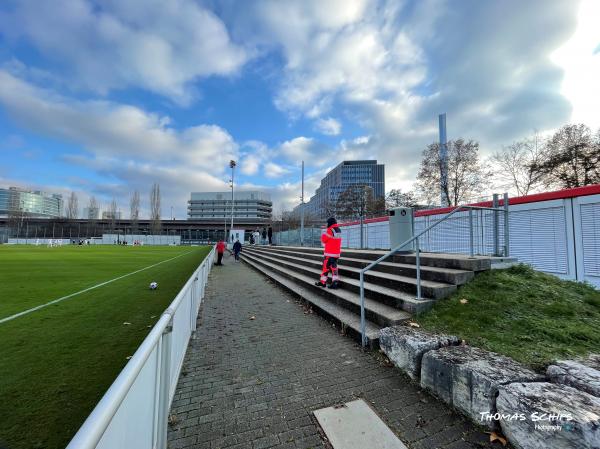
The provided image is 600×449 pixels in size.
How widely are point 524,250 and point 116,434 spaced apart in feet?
33.7

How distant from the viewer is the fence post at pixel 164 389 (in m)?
2.35

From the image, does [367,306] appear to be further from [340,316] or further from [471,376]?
[471,376]

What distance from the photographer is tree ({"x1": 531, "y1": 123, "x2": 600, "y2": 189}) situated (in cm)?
1991

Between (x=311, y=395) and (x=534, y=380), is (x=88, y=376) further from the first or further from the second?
(x=534, y=380)

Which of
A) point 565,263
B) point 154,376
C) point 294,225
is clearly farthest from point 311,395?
point 294,225

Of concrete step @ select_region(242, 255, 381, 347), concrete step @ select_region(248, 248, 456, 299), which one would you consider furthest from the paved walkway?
concrete step @ select_region(248, 248, 456, 299)

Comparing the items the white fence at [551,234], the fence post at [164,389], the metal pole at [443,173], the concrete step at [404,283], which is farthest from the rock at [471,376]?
the metal pole at [443,173]

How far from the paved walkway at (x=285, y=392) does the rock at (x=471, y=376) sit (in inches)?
5.6

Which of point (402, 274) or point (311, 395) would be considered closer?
point (311, 395)

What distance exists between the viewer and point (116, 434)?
132 centimetres

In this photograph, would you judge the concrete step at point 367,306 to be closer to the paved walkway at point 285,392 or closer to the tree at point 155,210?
the paved walkway at point 285,392

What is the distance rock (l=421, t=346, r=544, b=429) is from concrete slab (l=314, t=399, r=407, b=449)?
2.57ft

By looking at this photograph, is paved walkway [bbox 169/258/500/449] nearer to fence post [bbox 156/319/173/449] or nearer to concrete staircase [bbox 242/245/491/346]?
fence post [bbox 156/319/173/449]

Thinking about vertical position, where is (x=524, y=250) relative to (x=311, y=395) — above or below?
above
